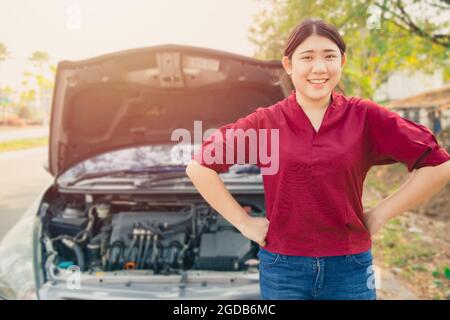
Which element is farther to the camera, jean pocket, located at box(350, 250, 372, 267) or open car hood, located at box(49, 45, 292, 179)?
open car hood, located at box(49, 45, 292, 179)

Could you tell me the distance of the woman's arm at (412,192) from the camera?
1.50 metres

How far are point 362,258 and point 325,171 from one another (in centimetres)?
35

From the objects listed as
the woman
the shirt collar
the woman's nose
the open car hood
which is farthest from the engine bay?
the woman's nose

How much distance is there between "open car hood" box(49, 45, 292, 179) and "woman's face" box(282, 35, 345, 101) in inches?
38.2

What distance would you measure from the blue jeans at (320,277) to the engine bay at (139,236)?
115cm

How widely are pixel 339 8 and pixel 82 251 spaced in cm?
448

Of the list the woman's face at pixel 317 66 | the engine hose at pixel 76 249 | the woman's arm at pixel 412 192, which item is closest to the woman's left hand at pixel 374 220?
the woman's arm at pixel 412 192

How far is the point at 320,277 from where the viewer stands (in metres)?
1.48

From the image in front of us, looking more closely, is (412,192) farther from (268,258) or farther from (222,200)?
(222,200)

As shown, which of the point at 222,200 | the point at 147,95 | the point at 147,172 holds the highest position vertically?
the point at 147,95

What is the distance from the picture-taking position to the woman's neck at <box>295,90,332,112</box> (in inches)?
60.9

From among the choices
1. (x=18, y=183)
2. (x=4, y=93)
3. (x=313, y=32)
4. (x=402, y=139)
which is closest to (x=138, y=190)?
(x=313, y=32)

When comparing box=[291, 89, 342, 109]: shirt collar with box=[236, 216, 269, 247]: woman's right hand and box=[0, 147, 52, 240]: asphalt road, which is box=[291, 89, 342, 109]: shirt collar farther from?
box=[0, 147, 52, 240]: asphalt road
